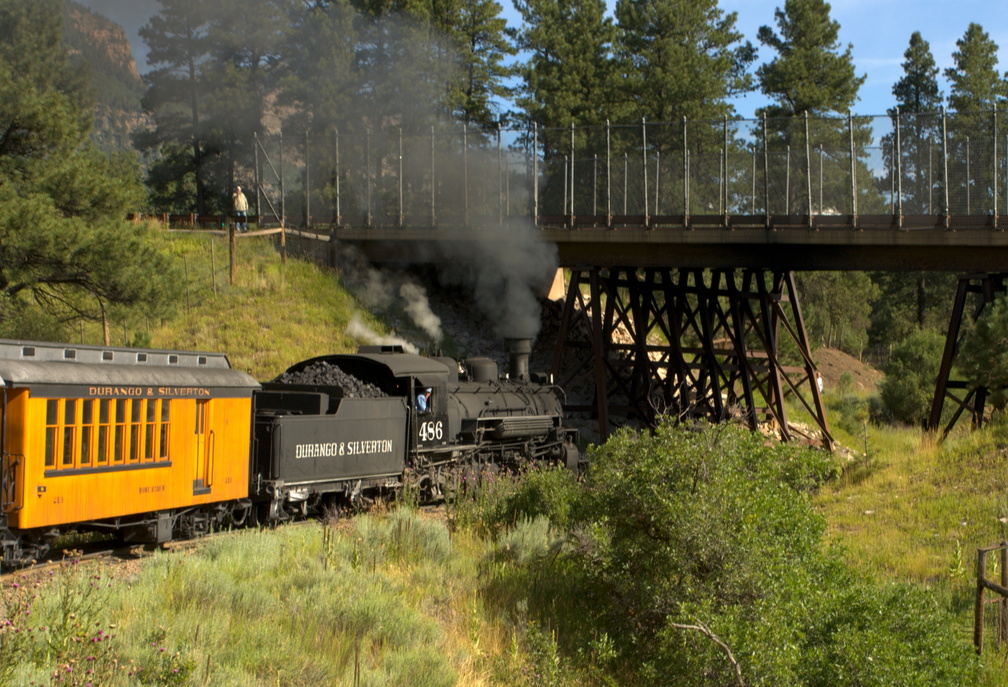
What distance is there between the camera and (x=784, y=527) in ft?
33.0

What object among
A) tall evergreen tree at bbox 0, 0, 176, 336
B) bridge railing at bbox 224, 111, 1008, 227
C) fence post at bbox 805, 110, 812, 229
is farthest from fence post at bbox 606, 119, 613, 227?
tall evergreen tree at bbox 0, 0, 176, 336

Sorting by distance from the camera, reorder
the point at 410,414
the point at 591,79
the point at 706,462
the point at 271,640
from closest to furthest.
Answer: the point at 271,640, the point at 706,462, the point at 410,414, the point at 591,79

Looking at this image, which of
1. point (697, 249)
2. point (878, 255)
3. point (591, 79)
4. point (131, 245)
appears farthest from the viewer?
point (591, 79)

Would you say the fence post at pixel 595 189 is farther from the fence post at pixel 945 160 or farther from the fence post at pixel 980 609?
the fence post at pixel 980 609

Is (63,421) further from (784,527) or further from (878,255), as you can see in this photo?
(878,255)

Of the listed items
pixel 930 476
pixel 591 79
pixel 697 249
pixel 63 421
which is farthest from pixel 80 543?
pixel 591 79

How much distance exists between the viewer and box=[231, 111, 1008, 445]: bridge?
73.5ft

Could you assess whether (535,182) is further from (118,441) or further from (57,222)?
(118,441)

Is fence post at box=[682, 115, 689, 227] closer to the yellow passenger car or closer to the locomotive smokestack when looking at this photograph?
the locomotive smokestack

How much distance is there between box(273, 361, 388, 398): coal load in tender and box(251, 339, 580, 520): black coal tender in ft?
0.06

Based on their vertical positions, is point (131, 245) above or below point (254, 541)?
above

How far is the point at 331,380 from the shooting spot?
15289 millimetres

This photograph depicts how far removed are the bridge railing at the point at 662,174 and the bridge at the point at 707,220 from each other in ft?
0.18

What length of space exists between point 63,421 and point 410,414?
6.46m
